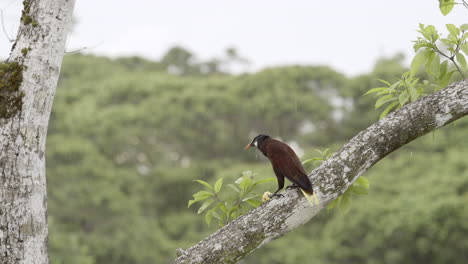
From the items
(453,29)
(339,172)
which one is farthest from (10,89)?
(453,29)

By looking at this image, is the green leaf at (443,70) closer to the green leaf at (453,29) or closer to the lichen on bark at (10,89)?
the green leaf at (453,29)

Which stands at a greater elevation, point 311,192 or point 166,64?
point 166,64

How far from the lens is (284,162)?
2.17m

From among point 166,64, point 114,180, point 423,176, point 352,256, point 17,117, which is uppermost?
point 166,64

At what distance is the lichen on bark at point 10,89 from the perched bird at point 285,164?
1053 millimetres

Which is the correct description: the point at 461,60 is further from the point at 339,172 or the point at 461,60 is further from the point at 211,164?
the point at 211,164

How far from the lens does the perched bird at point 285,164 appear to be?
1.91m

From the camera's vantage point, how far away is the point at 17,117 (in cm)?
184

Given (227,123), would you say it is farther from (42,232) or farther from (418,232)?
(42,232)

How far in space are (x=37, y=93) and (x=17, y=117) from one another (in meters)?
0.12

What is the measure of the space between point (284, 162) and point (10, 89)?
1.14 m

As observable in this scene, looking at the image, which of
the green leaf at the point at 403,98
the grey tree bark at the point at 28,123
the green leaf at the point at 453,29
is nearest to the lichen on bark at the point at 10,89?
the grey tree bark at the point at 28,123

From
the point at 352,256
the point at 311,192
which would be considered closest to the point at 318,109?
the point at 352,256

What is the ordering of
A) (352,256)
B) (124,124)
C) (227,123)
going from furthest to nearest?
(227,123)
(124,124)
(352,256)
